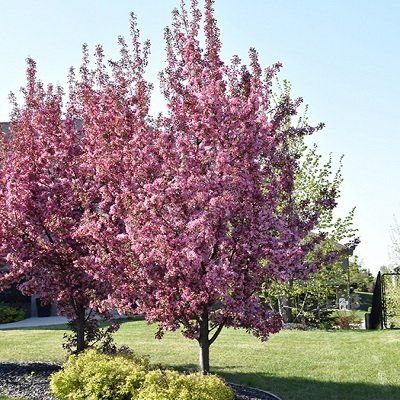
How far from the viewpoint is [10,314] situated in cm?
2866

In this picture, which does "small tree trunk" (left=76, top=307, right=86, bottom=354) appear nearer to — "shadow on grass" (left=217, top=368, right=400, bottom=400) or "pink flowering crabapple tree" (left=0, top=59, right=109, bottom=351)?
"pink flowering crabapple tree" (left=0, top=59, right=109, bottom=351)

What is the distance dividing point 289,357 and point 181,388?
290 inches

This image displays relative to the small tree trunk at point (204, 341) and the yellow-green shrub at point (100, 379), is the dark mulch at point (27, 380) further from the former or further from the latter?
the small tree trunk at point (204, 341)

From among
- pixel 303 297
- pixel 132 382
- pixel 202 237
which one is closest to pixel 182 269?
pixel 202 237

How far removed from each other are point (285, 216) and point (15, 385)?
19.5 ft

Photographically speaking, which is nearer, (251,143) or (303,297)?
(251,143)

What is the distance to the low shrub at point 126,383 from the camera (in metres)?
8.96

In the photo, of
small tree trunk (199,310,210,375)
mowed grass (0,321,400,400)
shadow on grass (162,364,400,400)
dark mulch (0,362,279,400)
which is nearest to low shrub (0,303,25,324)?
mowed grass (0,321,400,400)

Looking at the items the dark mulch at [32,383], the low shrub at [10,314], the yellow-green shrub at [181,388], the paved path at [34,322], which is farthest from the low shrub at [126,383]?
the low shrub at [10,314]

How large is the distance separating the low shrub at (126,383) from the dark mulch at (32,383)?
30.2 inches

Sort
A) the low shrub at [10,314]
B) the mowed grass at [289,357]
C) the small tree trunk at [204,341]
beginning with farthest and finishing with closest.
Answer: the low shrub at [10,314], the mowed grass at [289,357], the small tree trunk at [204,341]

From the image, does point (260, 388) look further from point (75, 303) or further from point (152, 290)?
point (75, 303)

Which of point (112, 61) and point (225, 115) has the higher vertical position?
point (112, 61)

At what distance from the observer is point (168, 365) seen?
48.5 ft
